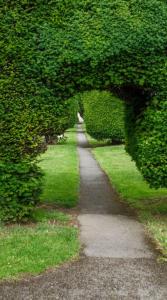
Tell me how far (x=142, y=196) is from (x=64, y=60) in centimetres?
583

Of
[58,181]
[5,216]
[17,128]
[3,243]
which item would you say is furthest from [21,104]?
[58,181]

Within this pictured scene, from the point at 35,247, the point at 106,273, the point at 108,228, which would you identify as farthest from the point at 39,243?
the point at 108,228

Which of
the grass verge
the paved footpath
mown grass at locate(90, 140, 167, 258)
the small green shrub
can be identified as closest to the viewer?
the paved footpath

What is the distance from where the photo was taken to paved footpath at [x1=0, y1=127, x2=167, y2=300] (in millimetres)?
6543

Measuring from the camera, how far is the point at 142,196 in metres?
14.9

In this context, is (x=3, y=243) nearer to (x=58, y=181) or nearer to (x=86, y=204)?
(x=86, y=204)

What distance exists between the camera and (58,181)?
1814 centimetres

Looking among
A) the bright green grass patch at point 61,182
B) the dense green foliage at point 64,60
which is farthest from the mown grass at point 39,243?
the dense green foliage at point 64,60

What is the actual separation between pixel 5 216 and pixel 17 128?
1.78 metres

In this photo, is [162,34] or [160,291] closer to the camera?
[160,291]

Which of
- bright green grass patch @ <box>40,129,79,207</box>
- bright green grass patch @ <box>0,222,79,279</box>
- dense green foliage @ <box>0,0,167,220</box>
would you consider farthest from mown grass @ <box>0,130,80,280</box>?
dense green foliage @ <box>0,0,167,220</box>

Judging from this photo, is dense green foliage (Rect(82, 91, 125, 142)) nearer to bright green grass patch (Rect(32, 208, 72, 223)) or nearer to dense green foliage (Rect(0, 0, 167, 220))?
bright green grass patch (Rect(32, 208, 72, 223))

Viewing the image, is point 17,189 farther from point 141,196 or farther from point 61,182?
point 61,182

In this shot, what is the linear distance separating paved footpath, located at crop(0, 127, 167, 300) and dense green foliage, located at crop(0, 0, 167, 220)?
1.55 meters
